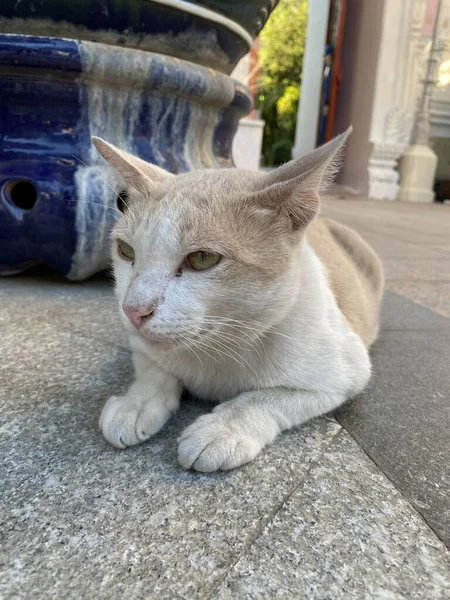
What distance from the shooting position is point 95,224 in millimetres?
1897

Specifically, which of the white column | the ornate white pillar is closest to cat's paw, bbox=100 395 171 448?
the ornate white pillar

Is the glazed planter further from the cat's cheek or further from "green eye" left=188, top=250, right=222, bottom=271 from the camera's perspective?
"green eye" left=188, top=250, right=222, bottom=271

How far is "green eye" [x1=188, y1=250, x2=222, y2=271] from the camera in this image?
93 centimetres

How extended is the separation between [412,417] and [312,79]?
9.33m

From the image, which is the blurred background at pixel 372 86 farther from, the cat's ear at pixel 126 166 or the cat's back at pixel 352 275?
the cat's ear at pixel 126 166

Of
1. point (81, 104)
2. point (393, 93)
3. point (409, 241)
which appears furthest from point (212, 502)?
point (393, 93)

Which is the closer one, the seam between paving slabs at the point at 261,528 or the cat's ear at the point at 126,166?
the seam between paving slabs at the point at 261,528

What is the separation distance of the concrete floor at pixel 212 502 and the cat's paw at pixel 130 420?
0.02m

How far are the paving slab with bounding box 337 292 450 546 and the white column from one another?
775 cm

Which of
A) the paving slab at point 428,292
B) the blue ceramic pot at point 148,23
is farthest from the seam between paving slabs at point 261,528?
the blue ceramic pot at point 148,23

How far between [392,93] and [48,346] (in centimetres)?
721

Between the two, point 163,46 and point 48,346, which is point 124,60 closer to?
point 163,46

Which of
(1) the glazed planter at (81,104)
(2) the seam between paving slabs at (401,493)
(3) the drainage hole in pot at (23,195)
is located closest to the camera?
(2) the seam between paving slabs at (401,493)

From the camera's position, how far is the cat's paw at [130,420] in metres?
0.93
